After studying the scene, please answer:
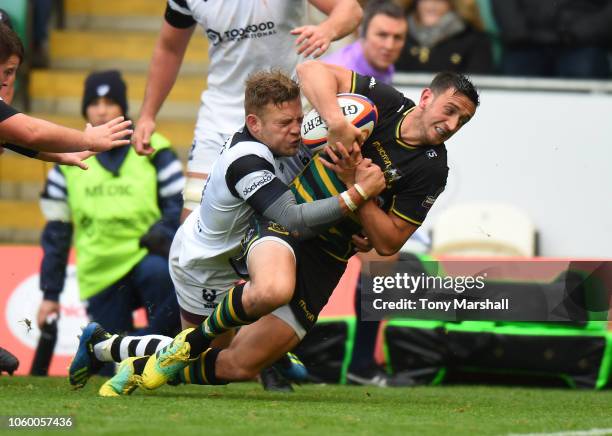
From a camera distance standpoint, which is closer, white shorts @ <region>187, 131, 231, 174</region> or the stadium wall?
white shorts @ <region>187, 131, 231, 174</region>

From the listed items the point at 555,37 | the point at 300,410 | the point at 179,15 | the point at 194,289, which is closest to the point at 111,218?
the point at 179,15

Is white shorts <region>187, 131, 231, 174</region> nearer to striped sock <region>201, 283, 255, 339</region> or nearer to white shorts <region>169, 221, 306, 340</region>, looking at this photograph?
white shorts <region>169, 221, 306, 340</region>

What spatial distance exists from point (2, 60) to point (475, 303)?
2.91 metres

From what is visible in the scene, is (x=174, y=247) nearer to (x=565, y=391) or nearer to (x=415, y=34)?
(x=565, y=391)

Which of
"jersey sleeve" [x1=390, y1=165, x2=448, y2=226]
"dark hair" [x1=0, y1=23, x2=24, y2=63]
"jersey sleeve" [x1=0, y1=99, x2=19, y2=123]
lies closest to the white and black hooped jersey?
"jersey sleeve" [x1=390, y1=165, x2=448, y2=226]

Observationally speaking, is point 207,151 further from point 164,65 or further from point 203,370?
point 203,370

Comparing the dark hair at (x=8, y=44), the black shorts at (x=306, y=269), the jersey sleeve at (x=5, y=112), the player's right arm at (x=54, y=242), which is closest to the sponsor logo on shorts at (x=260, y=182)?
the black shorts at (x=306, y=269)

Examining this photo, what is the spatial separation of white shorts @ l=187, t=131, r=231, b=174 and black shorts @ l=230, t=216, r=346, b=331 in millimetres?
805

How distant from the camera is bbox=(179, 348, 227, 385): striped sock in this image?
261 inches

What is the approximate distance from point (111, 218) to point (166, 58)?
52.4 inches

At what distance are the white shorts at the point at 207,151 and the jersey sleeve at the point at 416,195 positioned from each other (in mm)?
1248

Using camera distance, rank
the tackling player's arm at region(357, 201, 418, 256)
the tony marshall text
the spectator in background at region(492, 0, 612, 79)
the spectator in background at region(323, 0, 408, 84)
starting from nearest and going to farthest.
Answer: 1. the tackling player's arm at region(357, 201, 418, 256)
2. the tony marshall text
3. the spectator in background at region(323, 0, 408, 84)
4. the spectator in background at region(492, 0, 612, 79)

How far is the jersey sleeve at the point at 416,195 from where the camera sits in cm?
648

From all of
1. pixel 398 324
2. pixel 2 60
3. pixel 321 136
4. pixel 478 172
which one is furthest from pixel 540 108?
pixel 2 60
